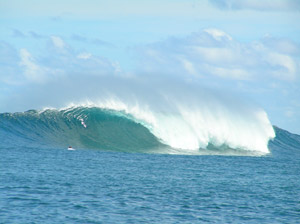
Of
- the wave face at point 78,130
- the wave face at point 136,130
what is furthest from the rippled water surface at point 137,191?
the wave face at point 136,130

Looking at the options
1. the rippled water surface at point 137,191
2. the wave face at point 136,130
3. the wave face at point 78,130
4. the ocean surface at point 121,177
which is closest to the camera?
the rippled water surface at point 137,191

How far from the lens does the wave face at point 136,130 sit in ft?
107

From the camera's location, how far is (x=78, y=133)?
34.0 meters

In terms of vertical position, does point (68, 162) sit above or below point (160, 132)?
below

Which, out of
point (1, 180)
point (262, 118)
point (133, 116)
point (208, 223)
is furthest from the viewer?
point (262, 118)

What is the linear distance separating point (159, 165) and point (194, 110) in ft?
50.4

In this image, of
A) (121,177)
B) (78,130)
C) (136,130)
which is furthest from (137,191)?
(136,130)

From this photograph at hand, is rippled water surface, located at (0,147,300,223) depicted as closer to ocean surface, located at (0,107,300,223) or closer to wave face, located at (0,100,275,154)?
ocean surface, located at (0,107,300,223)

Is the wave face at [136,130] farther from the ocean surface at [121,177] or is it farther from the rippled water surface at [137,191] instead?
the rippled water surface at [137,191]

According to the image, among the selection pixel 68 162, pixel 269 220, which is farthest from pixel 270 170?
pixel 269 220

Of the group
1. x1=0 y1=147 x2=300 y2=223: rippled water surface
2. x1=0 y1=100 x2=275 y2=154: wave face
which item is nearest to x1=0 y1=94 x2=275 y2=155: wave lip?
x1=0 y1=100 x2=275 y2=154: wave face

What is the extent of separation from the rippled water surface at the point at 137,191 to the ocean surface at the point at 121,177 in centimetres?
3

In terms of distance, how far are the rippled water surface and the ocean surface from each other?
0.03m

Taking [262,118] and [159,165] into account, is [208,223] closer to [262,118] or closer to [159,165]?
[159,165]
